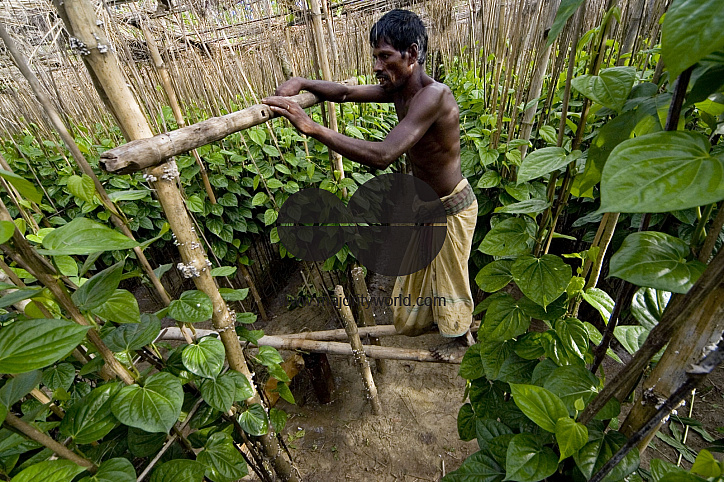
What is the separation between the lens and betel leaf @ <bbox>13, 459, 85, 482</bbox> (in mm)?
534

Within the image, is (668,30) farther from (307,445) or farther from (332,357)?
(332,357)

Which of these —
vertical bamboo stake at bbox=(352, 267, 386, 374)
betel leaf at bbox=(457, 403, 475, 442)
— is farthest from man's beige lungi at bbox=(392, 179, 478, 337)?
betel leaf at bbox=(457, 403, 475, 442)

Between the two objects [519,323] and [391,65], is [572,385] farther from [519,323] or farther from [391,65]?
[391,65]

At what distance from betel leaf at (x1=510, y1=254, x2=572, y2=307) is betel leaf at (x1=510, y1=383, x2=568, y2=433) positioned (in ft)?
0.72

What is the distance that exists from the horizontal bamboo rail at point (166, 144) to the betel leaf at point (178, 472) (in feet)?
2.22

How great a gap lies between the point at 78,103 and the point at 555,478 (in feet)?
18.8

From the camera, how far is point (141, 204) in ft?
8.63

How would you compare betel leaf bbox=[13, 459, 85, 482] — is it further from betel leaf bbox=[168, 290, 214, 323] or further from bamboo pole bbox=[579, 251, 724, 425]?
bamboo pole bbox=[579, 251, 724, 425]

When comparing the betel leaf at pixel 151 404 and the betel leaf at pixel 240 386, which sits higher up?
the betel leaf at pixel 151 404

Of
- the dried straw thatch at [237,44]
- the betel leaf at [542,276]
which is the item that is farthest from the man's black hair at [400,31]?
the betel leaf at [542,276]

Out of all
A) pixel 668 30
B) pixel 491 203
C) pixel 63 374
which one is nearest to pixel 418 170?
pixel 491 203

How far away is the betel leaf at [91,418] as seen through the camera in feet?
2.22

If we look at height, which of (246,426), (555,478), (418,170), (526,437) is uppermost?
(418,170)

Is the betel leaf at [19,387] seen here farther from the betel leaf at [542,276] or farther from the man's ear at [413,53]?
the man's ear at [413,53]
